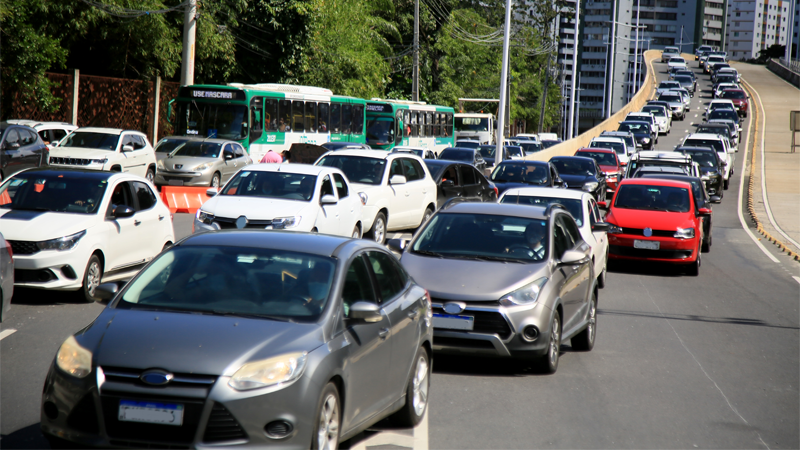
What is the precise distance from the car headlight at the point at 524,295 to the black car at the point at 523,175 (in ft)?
48.2

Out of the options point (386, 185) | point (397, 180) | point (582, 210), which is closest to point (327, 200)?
point (397, 180)

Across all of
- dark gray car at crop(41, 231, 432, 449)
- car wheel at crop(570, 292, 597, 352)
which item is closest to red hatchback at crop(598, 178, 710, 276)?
car wheel at crop(570, 292, 597, 352)

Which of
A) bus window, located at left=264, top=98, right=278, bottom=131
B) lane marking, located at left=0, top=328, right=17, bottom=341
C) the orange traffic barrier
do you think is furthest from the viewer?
bus window, located at left=264, top=98, right=278, bottom=131

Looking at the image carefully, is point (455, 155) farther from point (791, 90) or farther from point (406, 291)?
point (791, 90)

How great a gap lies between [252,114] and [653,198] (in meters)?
15.1

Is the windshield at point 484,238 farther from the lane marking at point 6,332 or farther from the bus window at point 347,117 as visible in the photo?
the bus window at point 347,117

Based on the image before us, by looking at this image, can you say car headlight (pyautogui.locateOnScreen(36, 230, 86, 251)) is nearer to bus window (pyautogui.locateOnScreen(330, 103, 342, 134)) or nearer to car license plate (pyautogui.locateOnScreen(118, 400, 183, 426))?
car license plate (pyautogui.locateOnScreen(118, 400, 183, 426))

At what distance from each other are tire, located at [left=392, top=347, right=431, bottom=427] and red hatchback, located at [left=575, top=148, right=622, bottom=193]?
26.8 m

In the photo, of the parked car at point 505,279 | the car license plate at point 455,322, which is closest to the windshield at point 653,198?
the parked car at point 505,279

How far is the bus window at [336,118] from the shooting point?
35344 mm

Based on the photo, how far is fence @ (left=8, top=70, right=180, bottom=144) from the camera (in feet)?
103

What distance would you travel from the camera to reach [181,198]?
71.5 ft

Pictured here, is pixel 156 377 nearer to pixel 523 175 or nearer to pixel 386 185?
pixel 386 185

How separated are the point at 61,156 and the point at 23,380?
17629 millimetres
